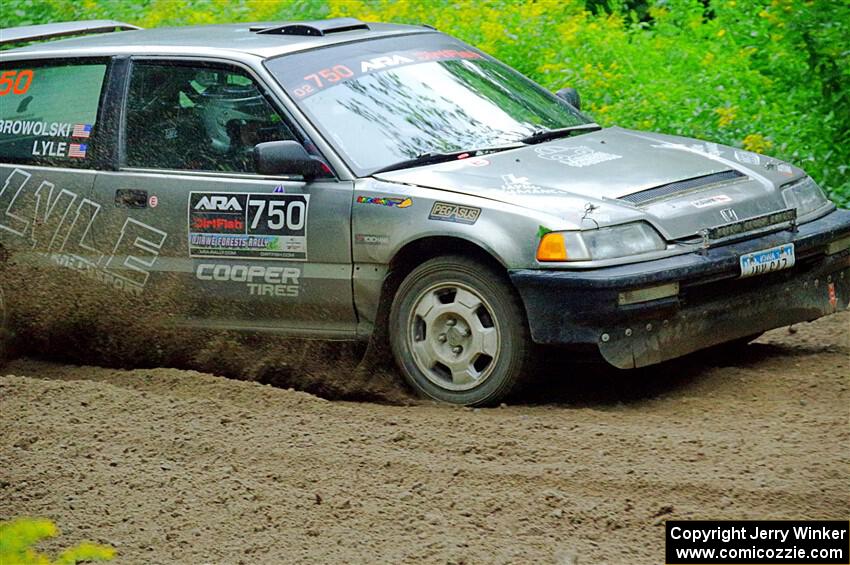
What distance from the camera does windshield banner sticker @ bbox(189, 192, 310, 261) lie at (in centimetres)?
670

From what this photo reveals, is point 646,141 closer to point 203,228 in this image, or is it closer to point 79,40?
point 203,228

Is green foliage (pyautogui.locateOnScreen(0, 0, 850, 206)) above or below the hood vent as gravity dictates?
above

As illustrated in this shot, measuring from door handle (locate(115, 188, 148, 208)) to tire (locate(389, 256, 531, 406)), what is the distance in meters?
1.50

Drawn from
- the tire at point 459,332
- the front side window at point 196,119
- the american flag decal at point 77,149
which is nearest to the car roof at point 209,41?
the front side window at point 196,119

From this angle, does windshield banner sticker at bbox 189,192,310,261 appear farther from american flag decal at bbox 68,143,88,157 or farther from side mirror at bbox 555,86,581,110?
side mirror at bbox 555,86,581,110

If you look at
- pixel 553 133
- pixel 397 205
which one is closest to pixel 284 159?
pixel 397 205

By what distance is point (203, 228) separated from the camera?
22.8 ft

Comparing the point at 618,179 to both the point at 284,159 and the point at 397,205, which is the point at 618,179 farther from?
the point at 284,159

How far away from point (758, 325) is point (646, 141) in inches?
50.1

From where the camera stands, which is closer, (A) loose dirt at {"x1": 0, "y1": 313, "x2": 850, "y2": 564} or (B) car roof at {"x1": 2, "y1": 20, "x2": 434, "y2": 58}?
(A) loose dirt at {"x1": 0, "y1": 313, "x2": 850, "y2": 564}

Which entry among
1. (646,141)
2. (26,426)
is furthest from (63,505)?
(646,141)

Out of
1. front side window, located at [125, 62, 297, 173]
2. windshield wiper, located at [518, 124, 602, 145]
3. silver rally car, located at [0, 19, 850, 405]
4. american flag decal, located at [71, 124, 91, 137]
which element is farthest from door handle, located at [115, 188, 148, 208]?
windshield wiper, located at [518, 124, 602, 145]

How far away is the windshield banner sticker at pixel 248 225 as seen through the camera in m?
6.70

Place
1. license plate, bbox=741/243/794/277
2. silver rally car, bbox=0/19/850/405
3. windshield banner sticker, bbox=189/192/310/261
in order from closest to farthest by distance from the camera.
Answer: silver rally car, bbox=0/19/850/405
license plate, bbox=741/243/794/277
windshield banner sticker, bbox=189/192/310/261
